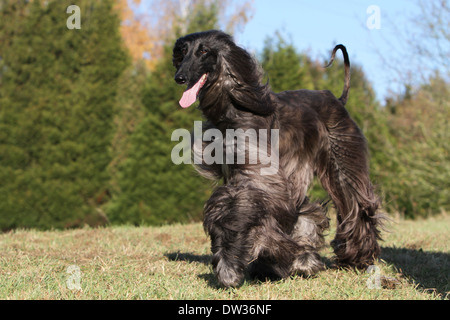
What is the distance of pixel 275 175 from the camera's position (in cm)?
281

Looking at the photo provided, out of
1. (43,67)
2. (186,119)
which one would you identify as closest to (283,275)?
(186,119)

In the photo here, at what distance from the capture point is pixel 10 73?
297 inches

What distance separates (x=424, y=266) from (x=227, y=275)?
1646 mm

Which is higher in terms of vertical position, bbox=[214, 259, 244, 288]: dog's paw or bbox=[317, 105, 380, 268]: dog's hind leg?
bbox=[317, 105, 380, 268]: dog's hind leg

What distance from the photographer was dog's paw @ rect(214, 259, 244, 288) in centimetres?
248

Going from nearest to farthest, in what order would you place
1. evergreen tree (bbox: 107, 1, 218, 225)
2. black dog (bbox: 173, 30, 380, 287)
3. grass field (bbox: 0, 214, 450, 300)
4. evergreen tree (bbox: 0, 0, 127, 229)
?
grass field (bbox: 0, 214, 450, 300) < black dog (bbox: 173, 30, 380, 287) < evergreen tree (bbox: 0, 0, 127, 229) < evergreen tree (bbox: 107, 1, 218, 225)

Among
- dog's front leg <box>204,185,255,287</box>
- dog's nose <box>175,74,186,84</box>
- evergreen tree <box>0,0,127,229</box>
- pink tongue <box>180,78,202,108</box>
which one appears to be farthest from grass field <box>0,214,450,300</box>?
Result: evergreen tree <box>0,0,127,229</box>

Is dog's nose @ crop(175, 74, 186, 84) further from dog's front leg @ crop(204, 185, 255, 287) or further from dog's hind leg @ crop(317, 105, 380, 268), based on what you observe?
dog's hind leg @ crop(317, 105, 380, 268)


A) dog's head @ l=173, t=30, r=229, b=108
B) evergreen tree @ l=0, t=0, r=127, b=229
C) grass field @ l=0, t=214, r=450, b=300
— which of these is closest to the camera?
grass field @ l=0, t=214, r=450, b=300

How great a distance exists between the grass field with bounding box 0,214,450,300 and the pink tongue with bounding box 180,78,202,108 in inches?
38.0

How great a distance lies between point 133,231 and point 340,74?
5.18m

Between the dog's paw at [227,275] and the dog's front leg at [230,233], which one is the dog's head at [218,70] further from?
the dog's paw at [227,275]

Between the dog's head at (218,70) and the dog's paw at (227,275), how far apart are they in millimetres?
910

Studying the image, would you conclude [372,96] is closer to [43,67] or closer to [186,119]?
[186,119]
